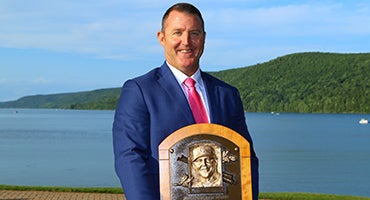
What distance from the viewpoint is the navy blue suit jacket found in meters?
2.99

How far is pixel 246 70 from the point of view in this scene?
476ft

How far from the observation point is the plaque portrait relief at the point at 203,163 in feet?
10.0

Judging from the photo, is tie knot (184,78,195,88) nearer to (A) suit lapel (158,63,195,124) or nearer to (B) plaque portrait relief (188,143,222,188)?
(A) suit lapel (158,63,195,124)

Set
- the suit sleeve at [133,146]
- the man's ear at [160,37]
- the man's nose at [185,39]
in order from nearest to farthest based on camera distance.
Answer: the suit sleeve at [133,146] < the man's nose at [185,39] < the man's ear at [160,37]

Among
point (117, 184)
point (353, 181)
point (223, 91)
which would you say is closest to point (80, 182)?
point (117, 184)

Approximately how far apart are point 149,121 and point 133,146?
0.53 ft

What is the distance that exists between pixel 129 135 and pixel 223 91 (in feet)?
1.91

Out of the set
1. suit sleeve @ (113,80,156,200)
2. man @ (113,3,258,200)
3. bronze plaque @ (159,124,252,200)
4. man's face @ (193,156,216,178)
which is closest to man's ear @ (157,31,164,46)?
man @ (113,3,258,200)

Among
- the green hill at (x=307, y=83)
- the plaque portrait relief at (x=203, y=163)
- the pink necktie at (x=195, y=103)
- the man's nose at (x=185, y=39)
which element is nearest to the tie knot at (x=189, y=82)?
the pink necktie at (x=195, y=103)

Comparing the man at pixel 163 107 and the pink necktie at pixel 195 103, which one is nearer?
→ the man at pixel 163 107

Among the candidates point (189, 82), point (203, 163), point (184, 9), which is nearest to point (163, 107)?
point (189, 82)

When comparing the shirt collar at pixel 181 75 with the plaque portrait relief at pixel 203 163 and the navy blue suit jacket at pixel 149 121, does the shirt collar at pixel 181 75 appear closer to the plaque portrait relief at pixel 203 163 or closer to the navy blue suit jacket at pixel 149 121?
the navy blue suit jacket at pixel 149 121

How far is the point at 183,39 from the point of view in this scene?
3084mm

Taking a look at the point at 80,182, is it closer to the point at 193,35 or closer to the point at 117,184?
the point at 117,184
